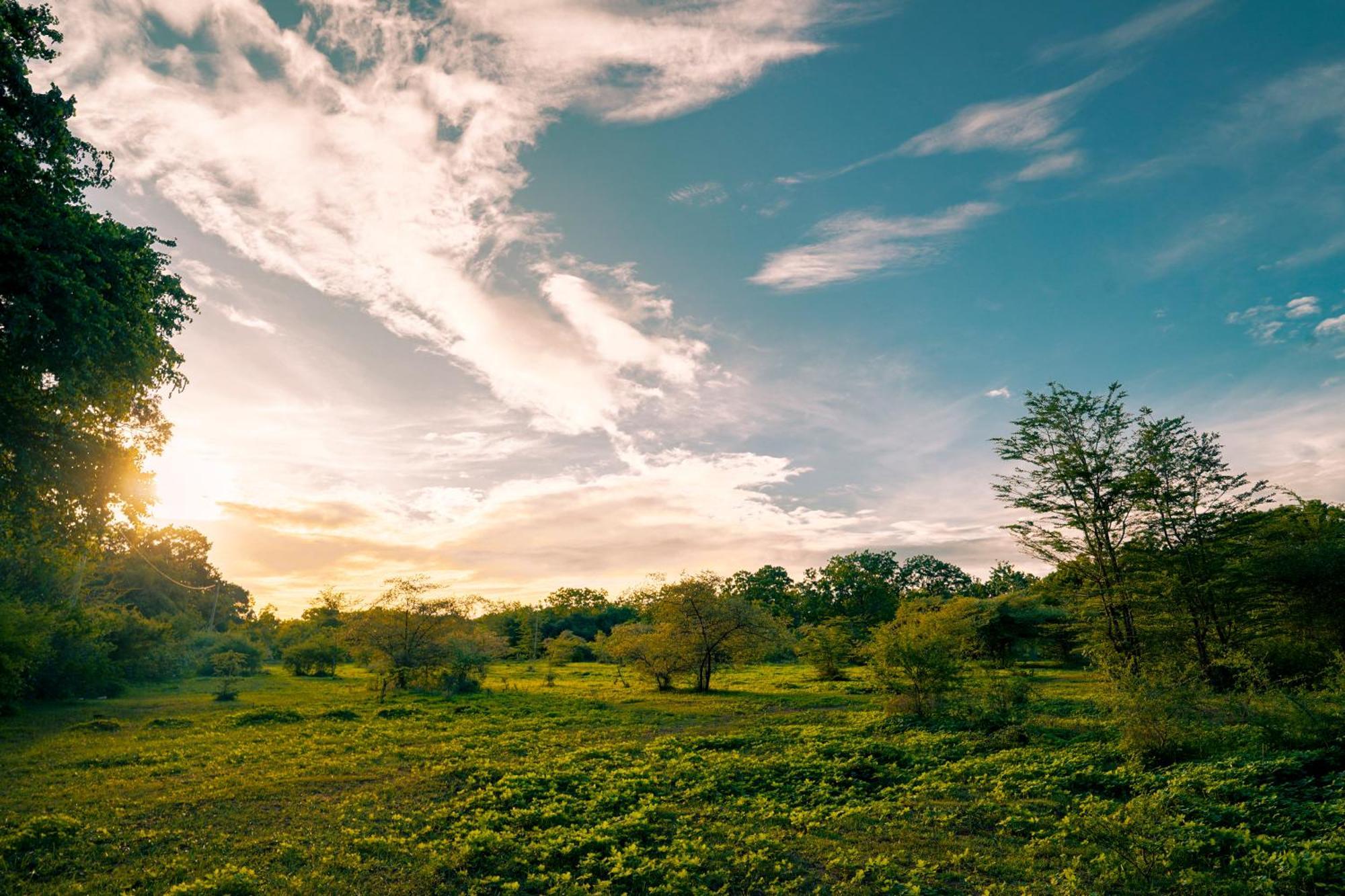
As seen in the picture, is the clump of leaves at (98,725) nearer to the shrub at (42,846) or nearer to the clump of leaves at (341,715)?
the clump of leaves at (341,715)

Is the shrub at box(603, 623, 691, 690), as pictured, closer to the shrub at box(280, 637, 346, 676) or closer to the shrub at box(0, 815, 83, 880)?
the shrub at box(280, 637, 346, 676)

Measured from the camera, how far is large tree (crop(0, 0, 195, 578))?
13.8 meters

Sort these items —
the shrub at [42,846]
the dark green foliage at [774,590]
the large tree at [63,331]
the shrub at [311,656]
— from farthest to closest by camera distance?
1. the dark green foliage at [774,590]
2. the shrub at [311,656]
3. the large tree at [63,331]
4. the shrub at [42,846]

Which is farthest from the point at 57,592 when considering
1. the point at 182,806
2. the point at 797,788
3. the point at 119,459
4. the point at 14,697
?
the point at 797,788

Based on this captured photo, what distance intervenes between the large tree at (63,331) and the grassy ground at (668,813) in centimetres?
798

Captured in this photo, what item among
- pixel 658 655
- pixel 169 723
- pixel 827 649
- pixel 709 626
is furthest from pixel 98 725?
pixel 827 649

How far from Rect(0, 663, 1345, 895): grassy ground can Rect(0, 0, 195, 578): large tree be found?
26.2 feet

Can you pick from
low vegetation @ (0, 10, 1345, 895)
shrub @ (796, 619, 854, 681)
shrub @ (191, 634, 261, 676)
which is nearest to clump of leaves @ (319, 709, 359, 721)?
low vegetation @ (0, 10, 1345, 895)

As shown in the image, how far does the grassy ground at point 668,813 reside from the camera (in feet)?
33.0

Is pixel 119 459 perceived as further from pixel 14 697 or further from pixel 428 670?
pixel 428 670

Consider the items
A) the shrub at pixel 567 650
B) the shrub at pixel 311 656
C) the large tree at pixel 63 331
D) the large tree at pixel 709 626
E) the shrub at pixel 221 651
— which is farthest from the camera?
the shrub at pixel 567 650

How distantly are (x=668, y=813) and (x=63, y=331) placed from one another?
59.2 ft

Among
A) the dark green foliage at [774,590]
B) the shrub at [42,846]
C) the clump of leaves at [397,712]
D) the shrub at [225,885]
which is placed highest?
→ the dark green foliage at [774,590]

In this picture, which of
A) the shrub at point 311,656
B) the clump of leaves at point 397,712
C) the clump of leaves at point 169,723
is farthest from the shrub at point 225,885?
the shrub at point 311,656
